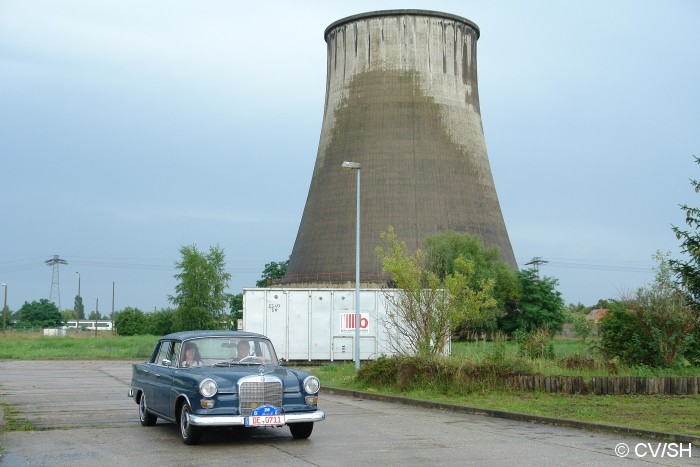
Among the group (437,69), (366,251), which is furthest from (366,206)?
(437,69)

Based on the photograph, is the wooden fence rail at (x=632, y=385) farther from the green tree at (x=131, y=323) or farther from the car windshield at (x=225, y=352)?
the green tree at (x=131, y=323)

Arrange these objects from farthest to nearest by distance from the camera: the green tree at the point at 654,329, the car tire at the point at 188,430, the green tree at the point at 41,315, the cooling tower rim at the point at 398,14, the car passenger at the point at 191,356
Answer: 1. the green tree at the point at 41,315
2. the cooling tower rim at the point at 398,14
3. the green tree at the point at 654,329
4. the car passenger at the point at 191,356
5. the car tire at the point at 188,430

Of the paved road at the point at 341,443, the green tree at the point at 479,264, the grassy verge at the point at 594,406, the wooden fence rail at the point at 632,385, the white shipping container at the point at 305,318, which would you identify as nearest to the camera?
the paved road at the point at 341,443

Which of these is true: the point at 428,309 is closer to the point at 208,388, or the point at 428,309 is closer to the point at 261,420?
the point at 261,420

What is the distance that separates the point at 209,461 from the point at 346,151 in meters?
38.0

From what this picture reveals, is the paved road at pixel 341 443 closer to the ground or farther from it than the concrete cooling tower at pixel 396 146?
closer to the ground

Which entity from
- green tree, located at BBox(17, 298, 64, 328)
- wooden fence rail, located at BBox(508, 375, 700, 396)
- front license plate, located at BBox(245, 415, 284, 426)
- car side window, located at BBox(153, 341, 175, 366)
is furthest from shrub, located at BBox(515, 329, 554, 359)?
green tree, located at BBox(17, 298, 64, 328)

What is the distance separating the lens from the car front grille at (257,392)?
9461mm

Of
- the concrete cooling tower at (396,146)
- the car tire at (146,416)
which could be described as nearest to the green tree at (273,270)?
the concrete cooling tower at (396,146)

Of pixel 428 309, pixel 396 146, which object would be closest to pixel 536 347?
pixel 428 309

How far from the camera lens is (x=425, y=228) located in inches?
1793

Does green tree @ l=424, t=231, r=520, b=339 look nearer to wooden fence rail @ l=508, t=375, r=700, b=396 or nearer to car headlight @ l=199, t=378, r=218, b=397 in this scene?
wooden fence rail @ l=508, t=375, r=700, b=396

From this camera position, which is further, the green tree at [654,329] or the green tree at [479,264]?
the green tree at [479,264]

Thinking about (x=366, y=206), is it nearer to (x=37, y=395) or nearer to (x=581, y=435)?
(x=37, y=395)
